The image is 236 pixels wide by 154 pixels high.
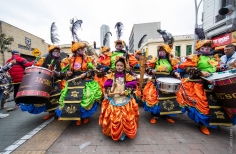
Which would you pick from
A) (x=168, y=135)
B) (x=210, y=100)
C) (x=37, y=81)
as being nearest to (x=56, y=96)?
(x=37, y=81)

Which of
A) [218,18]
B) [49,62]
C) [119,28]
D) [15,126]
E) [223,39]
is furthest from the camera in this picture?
[218,18]

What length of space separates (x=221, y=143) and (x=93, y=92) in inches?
118

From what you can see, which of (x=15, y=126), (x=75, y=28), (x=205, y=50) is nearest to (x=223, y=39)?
(x=205, y=50)

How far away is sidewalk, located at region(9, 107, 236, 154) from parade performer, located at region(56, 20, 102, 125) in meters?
0.39

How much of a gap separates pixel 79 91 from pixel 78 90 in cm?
4

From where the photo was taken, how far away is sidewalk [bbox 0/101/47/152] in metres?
2.69

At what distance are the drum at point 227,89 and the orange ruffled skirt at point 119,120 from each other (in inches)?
68.7

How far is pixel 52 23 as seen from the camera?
12.8 ft

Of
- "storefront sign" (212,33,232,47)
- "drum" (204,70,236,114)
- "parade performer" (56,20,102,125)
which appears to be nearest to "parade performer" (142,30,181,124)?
"drum" (204,70,236,114)

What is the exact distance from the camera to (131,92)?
112 inches

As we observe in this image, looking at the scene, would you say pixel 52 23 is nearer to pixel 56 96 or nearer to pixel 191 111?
pixel 56 96

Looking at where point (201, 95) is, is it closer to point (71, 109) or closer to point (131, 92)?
point (131, 92)

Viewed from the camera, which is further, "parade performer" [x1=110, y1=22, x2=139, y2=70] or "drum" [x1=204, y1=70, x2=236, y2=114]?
"parade performer" [x1=110, y1=22, x2=139, y2=70]

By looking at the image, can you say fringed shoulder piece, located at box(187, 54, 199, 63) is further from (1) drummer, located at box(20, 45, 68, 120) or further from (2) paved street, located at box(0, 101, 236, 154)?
(1) drummer, located at box(20, 45, 68, 120)
